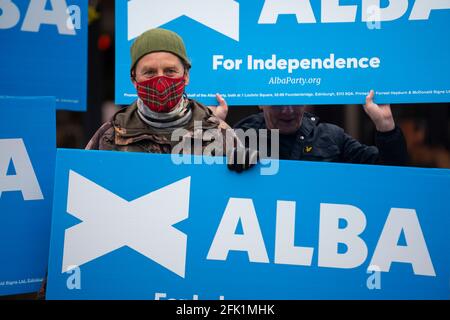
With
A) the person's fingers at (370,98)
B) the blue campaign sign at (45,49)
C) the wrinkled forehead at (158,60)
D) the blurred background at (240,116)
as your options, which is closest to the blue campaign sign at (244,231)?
the wrinkled forehead at (158,60)

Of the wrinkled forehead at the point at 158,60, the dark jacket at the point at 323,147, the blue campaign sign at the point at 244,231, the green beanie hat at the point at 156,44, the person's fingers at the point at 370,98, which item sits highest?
the green beanie hat at the point at 156,44

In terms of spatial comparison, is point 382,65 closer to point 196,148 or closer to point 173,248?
point 196,148

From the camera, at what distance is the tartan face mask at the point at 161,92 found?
316 cm

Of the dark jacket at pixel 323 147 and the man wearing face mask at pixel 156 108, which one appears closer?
the man wearing face mask at pixel 156 108

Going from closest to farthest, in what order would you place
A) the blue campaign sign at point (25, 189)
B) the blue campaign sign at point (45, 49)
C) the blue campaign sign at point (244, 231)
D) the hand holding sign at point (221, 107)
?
the blue campaign sign at point (244, 231) < the blue campaign sign at point (25, 189) < the hand holding sign at point (221, 107) < the blue campaign sign at point (45, 49)

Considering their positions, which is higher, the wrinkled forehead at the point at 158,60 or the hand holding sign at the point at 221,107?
the wrinkled forehead at the point at 158,60

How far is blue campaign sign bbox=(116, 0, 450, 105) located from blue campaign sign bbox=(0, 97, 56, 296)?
1.74 ft

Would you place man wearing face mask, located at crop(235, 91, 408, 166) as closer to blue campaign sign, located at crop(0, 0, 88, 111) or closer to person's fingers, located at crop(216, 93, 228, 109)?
person's fingers, located at crop(216, 93, 228, 109)

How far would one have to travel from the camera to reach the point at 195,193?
306 centimetres

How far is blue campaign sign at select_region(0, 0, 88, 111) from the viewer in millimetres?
4059

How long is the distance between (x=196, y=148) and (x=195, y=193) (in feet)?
0.76

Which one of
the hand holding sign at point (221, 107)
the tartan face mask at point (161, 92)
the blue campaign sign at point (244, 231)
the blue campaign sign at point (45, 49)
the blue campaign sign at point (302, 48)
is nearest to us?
the blue campaign sign at point (244, 231)

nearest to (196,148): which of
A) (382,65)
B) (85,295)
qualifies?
(85,295)

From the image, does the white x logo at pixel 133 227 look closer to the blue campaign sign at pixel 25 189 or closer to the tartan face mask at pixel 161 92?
the tartan face mask at pixel 161 92
